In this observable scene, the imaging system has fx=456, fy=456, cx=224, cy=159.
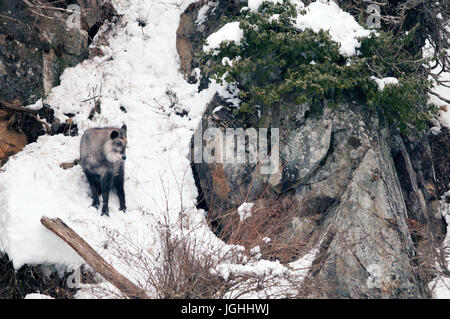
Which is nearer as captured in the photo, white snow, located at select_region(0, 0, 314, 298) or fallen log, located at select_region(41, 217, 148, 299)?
fallen log, located at select_region(41, 217, 148, 299)

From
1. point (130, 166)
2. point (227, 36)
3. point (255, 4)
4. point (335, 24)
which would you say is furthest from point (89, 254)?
point (335, 24)

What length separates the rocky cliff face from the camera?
6824 mm

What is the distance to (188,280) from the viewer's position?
5.42 meters

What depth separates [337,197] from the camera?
299 inches

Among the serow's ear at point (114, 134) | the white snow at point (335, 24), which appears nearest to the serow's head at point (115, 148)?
the serow's ear at point (114, 134)

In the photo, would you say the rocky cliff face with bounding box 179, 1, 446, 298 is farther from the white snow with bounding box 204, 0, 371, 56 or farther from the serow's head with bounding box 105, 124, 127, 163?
the serow's head with bounding box 105, 124, 127, 163

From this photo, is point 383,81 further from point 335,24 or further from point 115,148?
point 115,148

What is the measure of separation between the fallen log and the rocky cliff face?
5.16ft

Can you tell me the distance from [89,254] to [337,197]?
4.01 m

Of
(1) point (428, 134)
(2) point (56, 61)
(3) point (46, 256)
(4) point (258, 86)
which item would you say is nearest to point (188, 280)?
(3) point (46, 256)

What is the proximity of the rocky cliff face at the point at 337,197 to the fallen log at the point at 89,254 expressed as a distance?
157 cm

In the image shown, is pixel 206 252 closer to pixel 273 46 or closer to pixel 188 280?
pixel 188 280

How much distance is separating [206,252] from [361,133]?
12.2ft

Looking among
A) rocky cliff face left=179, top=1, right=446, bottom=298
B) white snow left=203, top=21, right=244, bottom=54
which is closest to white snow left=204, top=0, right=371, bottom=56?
white snow left=203, top=21, right=244, bottom=54
